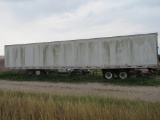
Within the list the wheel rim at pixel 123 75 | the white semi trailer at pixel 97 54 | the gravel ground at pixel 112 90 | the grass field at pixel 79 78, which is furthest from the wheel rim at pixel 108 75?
the gravel ground at pixel 112 90

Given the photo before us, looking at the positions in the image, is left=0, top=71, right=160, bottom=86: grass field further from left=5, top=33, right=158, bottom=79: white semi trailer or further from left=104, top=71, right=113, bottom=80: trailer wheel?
left=5, top=33, right=158, bottom=79: white semi trailer

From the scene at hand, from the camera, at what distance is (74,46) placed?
89.9 feet

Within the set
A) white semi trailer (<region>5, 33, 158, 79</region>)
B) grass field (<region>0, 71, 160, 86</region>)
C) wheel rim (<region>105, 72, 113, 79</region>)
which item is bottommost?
grass field (<region>0, 71, 160, 86</region>)

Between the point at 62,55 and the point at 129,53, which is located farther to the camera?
the point at 62,55

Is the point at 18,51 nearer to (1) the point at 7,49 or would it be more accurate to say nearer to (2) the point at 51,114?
(1) the point at 7,49

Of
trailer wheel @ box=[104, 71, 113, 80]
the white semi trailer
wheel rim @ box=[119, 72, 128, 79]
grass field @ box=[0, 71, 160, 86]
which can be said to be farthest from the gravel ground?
trailer wheel @ box=[104, 71, 113, 80]

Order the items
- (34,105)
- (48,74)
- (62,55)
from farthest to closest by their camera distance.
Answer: (48,74) < (62,55) < (34,105)

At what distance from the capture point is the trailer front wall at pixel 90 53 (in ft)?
79.4

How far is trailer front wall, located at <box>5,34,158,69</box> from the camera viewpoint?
24.2m

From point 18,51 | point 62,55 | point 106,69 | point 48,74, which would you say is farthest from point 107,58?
point 18,51

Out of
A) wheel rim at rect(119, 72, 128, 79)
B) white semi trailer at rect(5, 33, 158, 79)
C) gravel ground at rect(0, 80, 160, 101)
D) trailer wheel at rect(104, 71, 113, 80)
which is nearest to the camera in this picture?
gravel ground at rect(0, 80, 160, 101)

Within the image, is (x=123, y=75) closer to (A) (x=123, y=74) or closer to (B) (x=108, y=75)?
(A) (x=123, y=74)

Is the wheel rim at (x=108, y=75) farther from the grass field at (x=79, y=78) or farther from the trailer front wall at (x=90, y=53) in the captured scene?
the trailer front wall at (x=90, y=53)

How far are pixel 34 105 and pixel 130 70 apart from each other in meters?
18.0
